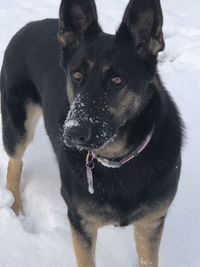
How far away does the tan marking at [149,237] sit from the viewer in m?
3.29

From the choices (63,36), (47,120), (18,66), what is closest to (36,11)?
(18,66)

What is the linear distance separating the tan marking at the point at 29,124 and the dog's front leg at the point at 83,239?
1179 mm

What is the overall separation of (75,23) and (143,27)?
44 centimetres

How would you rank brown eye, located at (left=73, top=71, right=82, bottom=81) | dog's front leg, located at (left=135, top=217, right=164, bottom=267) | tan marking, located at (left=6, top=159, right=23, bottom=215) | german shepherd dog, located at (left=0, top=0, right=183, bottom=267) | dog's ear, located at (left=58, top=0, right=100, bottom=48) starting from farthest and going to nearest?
tan marking, located at (left=6, top=159, right=23, bottom=215), dog's front leg, located at (left=135, top=217, right=164, bottom=267), dog's ear, located at (left=58, top=0, right=100, bottom=48), brown eye, located at (left=73, top=71, right=82, bottom=81), german shepherd dog, located at (left=0, top=0, right=183, bottom=267)

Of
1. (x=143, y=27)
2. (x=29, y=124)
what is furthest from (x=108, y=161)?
(x=29, y=124)

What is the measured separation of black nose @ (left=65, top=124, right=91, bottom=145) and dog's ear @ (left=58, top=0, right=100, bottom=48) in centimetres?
71

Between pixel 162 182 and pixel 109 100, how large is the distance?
0.71 meters

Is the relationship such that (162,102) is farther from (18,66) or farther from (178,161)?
(18,66)

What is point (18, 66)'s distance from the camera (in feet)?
13.7

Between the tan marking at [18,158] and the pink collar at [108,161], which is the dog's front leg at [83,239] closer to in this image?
the pink collar at [108,161]

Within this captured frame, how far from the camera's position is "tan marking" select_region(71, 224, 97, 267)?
3.35 metres

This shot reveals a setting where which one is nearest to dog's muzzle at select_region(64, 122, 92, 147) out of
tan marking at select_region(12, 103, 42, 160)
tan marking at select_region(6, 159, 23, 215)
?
tan marking at select_region(12, 103, 42, 160)

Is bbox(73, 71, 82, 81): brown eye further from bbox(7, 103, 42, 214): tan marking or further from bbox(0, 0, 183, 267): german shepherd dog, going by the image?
bbox(7, 103, 42, 214): tan marking

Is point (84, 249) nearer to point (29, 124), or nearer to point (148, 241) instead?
point (148, 241)
